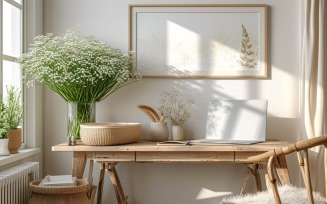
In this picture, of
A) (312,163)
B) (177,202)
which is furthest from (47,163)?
(312,163)

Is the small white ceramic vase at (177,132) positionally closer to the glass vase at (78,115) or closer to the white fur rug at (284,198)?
the glass vase at (78,115)

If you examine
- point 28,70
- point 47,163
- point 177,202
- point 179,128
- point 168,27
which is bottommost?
point 177,202

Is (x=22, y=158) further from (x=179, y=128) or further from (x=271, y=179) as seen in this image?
(x=271, y=179)

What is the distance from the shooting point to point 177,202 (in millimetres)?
3828

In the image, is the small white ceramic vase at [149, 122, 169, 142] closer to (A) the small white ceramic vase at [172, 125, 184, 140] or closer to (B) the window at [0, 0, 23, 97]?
(A) the small white ceramic vase at [172, 125, 184, 140]

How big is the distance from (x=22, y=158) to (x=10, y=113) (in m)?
0.42

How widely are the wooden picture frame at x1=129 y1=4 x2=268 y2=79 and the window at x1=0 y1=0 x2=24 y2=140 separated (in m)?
0.90

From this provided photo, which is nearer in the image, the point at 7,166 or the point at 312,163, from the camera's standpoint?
the point at 7,166

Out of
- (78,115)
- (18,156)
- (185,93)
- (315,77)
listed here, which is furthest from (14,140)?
(315,77)

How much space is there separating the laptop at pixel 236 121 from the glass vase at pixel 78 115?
867 millimetres

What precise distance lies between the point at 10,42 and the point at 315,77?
2415mm

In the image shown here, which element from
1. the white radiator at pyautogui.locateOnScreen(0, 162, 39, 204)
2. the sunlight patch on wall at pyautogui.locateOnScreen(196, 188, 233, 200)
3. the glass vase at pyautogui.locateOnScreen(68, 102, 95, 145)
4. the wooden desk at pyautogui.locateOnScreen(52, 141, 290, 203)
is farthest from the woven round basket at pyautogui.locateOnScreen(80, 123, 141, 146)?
the sunlight patch on wall at pyautogui.locateOnScreen(196, 188, 233, 200)

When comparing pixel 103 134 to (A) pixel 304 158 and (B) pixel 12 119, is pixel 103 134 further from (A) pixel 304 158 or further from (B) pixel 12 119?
(A) pixel 304 158

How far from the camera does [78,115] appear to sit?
3.48 meters
